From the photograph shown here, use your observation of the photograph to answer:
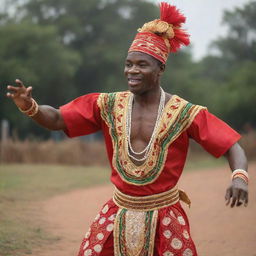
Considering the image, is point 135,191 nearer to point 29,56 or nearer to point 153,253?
point 153,253

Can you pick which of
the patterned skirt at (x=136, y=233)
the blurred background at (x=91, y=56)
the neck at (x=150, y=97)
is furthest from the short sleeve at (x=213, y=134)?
the blurred background at (x=91, y=56)

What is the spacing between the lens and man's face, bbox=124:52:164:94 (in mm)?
4039

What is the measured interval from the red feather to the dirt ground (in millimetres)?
3004

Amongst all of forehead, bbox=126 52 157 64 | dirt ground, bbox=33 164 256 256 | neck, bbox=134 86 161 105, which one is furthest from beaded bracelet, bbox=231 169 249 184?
dirt ground, bbox=33 164 256 256

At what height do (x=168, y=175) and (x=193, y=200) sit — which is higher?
(x=168, y=175)

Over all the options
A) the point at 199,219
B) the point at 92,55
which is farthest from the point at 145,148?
the point at 92,55

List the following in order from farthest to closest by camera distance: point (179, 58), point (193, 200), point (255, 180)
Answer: point (179, 58) → point (255, 180) → point (193, 200)

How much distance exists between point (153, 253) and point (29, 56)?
94.6 feet

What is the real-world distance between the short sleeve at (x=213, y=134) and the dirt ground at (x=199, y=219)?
2.80m

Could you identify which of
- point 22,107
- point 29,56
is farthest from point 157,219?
point 29,56

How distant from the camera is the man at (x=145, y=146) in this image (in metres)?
3.91

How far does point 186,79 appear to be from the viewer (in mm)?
38938

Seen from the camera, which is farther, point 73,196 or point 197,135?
point 73,196

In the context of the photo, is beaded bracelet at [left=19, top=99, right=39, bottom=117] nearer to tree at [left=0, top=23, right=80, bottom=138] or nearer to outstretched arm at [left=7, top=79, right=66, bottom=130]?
outstretched arm at [left=7, top=79, right=66, bottom=130]
